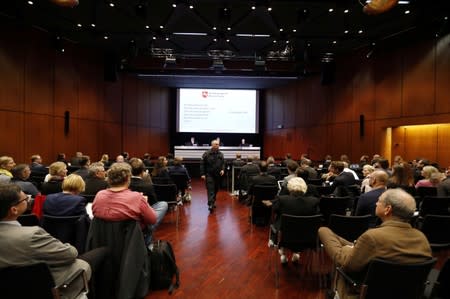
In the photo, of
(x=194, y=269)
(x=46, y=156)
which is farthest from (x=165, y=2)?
(x=194, y=269)

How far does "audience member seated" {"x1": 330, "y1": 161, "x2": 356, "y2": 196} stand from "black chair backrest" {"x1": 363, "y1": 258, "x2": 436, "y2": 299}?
118 inches

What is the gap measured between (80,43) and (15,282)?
41.3 ft

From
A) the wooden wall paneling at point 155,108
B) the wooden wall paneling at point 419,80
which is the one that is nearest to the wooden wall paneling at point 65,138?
the wooden wall paneling at point 155,108

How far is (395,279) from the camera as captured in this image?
2.01 metres

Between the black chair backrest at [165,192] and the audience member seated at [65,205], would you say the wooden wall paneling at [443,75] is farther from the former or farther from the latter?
the audience member seated at [65,205]

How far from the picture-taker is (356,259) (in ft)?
7.07

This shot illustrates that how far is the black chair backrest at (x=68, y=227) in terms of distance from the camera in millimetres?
3111

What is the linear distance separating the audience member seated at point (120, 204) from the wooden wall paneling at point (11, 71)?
8918 millimetres

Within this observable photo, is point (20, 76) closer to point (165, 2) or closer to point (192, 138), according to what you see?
point (165, 2)

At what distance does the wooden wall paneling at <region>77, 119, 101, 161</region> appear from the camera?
12594mm

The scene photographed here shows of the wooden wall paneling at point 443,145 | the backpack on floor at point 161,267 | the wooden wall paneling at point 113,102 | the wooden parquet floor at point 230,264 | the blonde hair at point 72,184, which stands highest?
the wooden wall paneling at point 113,102

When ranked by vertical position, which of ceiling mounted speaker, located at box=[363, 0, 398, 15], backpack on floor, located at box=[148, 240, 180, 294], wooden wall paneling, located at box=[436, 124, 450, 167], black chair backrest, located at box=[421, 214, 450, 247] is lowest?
backpack on floor, located at box=[148, 240, 180, 294]

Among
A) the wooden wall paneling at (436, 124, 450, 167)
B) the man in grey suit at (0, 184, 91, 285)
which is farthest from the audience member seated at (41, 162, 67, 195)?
the wooden wall paneling at (436, 124, 450, 167)

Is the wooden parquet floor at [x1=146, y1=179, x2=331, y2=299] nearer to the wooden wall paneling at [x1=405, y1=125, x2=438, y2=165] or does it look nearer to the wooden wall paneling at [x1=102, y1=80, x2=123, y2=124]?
the wooden wall paneling at [x1=405, y1=125, x2=438, y2=165]
